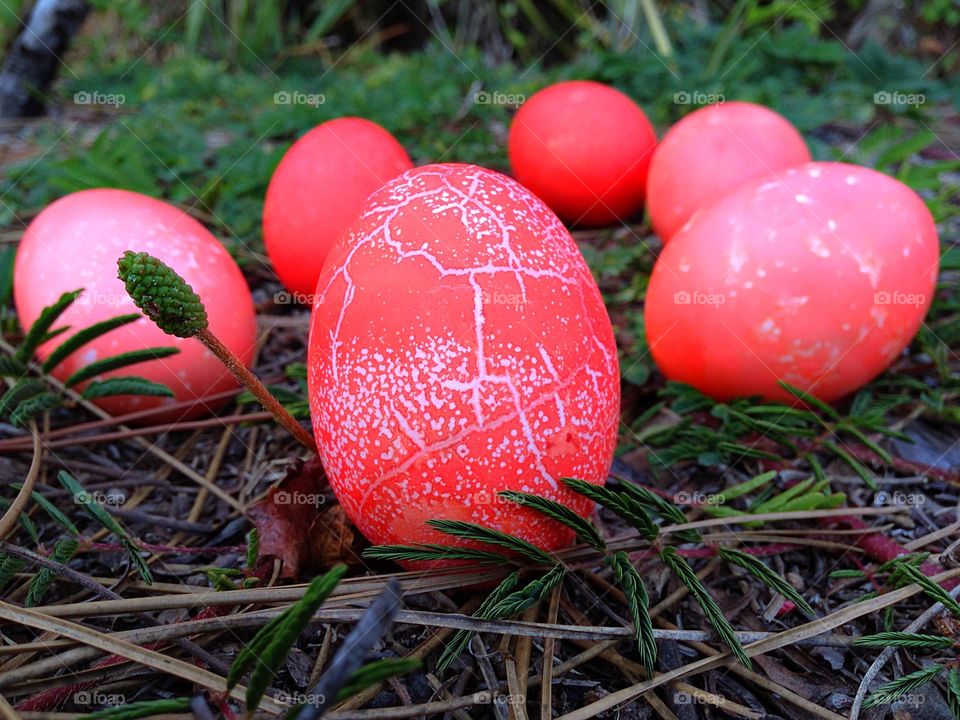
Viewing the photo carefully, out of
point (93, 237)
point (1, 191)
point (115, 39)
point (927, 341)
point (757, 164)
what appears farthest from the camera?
point (115, 39)

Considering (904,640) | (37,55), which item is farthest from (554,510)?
(37,55)

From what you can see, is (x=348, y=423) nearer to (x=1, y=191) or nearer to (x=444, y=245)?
(x=444, y=245)

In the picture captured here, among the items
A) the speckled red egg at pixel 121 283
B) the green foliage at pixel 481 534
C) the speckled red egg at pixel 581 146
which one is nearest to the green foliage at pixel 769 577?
the green foliage at pixel 481 534

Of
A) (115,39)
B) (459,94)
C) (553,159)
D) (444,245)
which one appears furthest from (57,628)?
(115,39)

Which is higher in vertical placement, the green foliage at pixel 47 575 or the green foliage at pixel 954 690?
the green foliage at pixel 47 575

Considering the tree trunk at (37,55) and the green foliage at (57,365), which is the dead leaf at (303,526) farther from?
the tree trunk at (37,55)

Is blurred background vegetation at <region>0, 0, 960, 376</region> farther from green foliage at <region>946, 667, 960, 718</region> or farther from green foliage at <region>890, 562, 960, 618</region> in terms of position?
green foliage at <region>946, 667, 960, 718</region>
